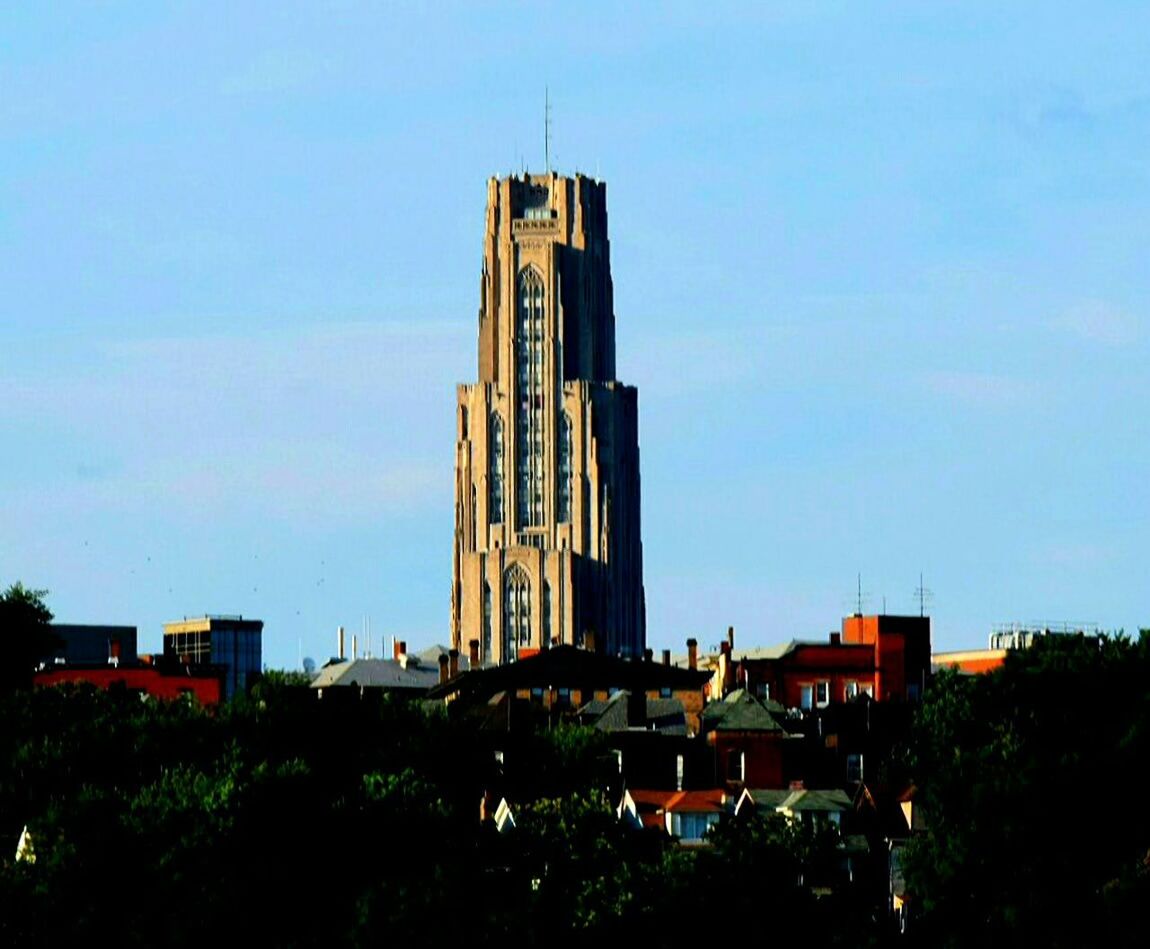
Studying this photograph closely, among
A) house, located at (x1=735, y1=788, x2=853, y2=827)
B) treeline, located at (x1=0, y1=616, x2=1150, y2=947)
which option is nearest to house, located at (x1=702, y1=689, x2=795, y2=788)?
house, located at (x1=735, y1=788, x2=853, y2=827)

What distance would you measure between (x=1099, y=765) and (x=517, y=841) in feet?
62.0

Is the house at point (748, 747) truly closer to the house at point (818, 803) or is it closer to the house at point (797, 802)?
the house at point (797, 802)

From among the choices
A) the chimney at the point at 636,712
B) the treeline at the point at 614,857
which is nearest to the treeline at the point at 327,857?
the treeline at the point at 614,857

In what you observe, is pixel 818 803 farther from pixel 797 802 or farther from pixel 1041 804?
pixel 1041 804

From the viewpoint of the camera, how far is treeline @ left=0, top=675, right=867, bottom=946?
361 feet

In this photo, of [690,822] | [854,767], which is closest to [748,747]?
[854,767]

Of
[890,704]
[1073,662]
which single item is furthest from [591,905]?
[890,704]

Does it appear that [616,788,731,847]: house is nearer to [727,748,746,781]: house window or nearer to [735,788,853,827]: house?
[735,788,853,827]: house

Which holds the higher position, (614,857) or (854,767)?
(854,767)

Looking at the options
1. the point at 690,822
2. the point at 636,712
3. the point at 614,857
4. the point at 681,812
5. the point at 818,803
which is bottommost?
the point at 614,857

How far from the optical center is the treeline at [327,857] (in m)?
110

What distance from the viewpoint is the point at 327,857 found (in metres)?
126

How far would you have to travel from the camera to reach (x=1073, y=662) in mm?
124750

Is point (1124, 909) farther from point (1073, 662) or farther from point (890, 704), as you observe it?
point (890, 704)
